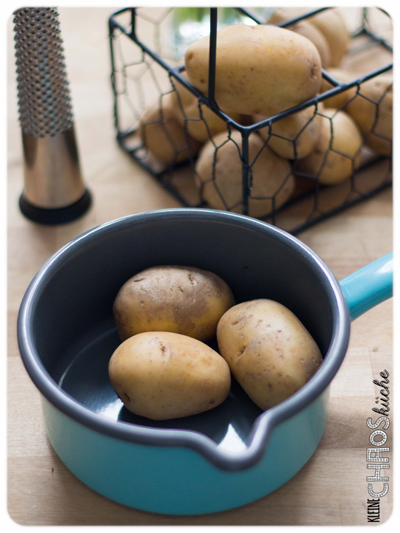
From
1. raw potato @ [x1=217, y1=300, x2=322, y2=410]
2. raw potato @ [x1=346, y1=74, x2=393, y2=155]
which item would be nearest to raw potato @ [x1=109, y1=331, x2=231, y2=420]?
raw potato @ [x1=217, y1=300, x2=322, y2=410]

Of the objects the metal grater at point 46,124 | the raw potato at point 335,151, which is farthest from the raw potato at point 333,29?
the metal grater at point 46,124

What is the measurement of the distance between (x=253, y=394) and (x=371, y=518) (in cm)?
12

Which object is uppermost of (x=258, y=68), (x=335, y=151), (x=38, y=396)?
(x=258, y=68)

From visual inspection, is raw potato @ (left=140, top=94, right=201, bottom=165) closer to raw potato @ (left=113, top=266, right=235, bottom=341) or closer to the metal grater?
the metal grater

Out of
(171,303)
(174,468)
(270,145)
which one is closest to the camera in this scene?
(174,468)

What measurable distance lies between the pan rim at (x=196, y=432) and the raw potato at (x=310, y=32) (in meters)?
0.29

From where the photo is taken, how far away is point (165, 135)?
0.65 metres

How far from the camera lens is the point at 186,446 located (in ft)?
1.04

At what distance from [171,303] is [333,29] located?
42 centimetres

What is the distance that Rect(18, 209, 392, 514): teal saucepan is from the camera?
1.09 feet

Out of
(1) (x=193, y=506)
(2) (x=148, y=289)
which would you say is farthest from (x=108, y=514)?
(2) (x=148, y=289)

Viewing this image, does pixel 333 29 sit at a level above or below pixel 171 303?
above

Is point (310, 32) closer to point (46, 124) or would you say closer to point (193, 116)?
point (193, 116)

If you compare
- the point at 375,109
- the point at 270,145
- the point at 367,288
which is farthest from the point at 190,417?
the point at 375,109
